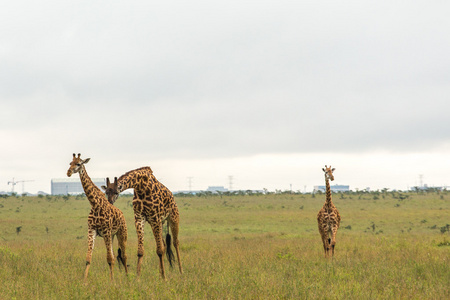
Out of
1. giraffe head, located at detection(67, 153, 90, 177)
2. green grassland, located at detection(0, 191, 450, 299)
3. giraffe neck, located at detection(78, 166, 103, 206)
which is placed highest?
giraffe head, located at detection(67, 153, 90, 177)

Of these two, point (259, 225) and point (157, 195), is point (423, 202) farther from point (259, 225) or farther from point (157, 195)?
point (157, 195)

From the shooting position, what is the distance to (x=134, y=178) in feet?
38.2

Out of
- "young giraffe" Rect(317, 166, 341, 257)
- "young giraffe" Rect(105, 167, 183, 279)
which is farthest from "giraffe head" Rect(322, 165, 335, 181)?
"young giraffe" Rect(105, 167, 183, 279)

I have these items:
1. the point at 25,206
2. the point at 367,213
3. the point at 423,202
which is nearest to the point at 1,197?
the point at 25,206

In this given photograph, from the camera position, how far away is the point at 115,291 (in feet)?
33.6

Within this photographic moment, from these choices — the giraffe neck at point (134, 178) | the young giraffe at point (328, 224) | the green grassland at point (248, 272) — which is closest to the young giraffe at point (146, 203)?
the giraffe neck at point (134, 178)

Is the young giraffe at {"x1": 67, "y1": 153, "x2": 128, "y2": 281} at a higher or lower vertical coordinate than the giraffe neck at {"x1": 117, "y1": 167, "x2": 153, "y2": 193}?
lower

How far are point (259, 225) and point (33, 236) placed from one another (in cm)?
1463

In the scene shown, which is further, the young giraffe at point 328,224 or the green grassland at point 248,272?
the young giraffe at point 328,224

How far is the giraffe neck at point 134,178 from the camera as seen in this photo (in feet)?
36.2

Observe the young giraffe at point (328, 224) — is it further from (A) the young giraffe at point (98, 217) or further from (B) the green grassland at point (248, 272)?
(A) the young giraffe at point (98, 217)

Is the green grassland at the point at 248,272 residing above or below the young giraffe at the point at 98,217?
below

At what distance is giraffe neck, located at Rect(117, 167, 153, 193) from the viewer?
434 inches

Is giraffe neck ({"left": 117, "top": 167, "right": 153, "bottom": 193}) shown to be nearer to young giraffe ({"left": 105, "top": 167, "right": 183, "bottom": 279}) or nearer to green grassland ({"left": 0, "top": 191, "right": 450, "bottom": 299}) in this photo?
young giraffe ({"left": 105, "top": 167, "right": 183, "bottom": 279})
